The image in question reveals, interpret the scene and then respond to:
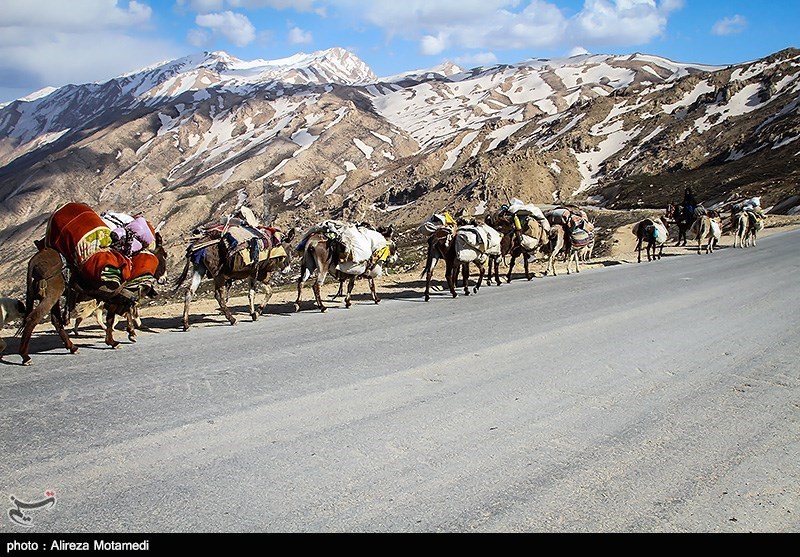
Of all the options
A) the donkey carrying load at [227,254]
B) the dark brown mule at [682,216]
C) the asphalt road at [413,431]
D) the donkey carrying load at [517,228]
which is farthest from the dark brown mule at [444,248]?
the dark brown mule at [682,216]

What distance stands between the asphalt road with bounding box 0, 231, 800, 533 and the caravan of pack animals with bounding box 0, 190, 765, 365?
731 mm

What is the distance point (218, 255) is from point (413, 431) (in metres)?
7.31

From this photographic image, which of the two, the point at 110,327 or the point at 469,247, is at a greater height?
the point at 469,247

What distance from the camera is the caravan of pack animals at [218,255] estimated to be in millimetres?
8578

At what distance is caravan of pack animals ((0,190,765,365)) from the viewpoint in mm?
8578

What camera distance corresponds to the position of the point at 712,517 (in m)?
4.09

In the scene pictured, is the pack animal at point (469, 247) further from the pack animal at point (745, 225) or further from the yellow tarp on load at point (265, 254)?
the pack animal at point (745, 225)

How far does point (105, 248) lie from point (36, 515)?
5658 mm

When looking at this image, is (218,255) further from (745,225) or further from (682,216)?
(745,225)

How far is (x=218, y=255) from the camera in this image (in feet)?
38.1

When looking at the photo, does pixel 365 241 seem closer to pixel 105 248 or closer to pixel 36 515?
pixel 105 248

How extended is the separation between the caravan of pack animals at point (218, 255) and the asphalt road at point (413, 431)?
73 centimetres

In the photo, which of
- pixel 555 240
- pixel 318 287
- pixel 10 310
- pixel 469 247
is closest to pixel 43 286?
pixel 10 310

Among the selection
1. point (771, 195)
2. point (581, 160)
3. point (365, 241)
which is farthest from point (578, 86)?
point (365, 241)
